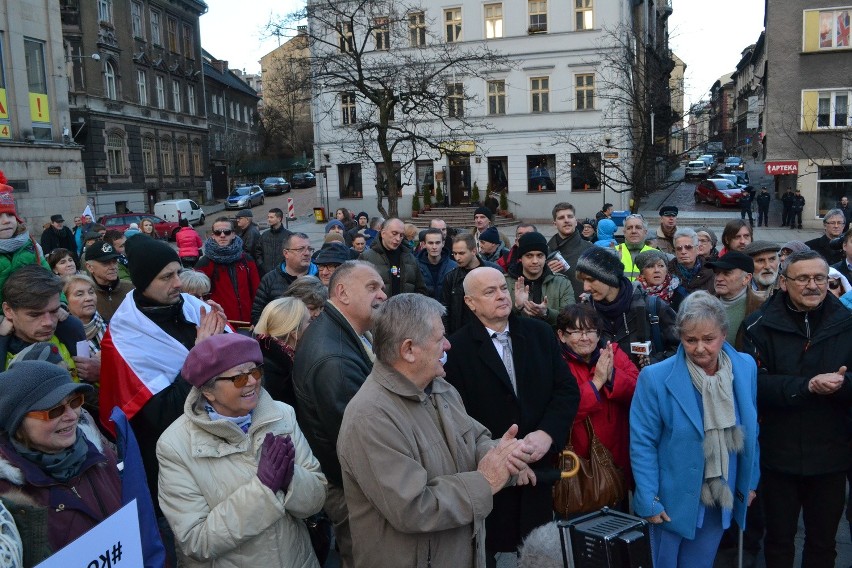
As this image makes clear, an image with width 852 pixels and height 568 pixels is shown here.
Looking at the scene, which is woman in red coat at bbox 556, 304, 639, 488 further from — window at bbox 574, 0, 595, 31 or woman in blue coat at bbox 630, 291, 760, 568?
window at bbox 574, 0, 595, 31

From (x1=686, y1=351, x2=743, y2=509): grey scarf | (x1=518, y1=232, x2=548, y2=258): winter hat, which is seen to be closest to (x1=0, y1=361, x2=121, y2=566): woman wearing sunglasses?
(x1=686, y1=351, x2=743, y2=509): grey scarf

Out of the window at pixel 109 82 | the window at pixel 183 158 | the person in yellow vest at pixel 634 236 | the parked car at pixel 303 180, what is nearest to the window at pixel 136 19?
the window at pixel 109 82

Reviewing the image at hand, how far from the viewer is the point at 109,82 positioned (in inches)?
1547

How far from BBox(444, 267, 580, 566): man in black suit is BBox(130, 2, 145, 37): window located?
45057mm

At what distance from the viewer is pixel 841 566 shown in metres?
4.43

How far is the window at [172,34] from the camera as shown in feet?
153

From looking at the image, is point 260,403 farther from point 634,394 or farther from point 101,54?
point 101,54

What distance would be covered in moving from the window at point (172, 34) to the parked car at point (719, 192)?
36180 millimetres

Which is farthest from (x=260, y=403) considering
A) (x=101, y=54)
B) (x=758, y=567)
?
(x=101, y=54)

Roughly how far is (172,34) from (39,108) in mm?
25429

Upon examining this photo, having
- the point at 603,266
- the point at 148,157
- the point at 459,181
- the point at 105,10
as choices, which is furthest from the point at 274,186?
the point at 603,266

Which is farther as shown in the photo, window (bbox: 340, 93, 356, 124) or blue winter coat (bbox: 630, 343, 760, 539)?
window (bbox: 340, 93, 356, 124)

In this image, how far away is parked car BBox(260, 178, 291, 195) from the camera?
179ft

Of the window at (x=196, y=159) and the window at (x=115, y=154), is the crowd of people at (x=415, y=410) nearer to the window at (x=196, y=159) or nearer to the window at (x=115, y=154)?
the window at (x=115, y=154)
